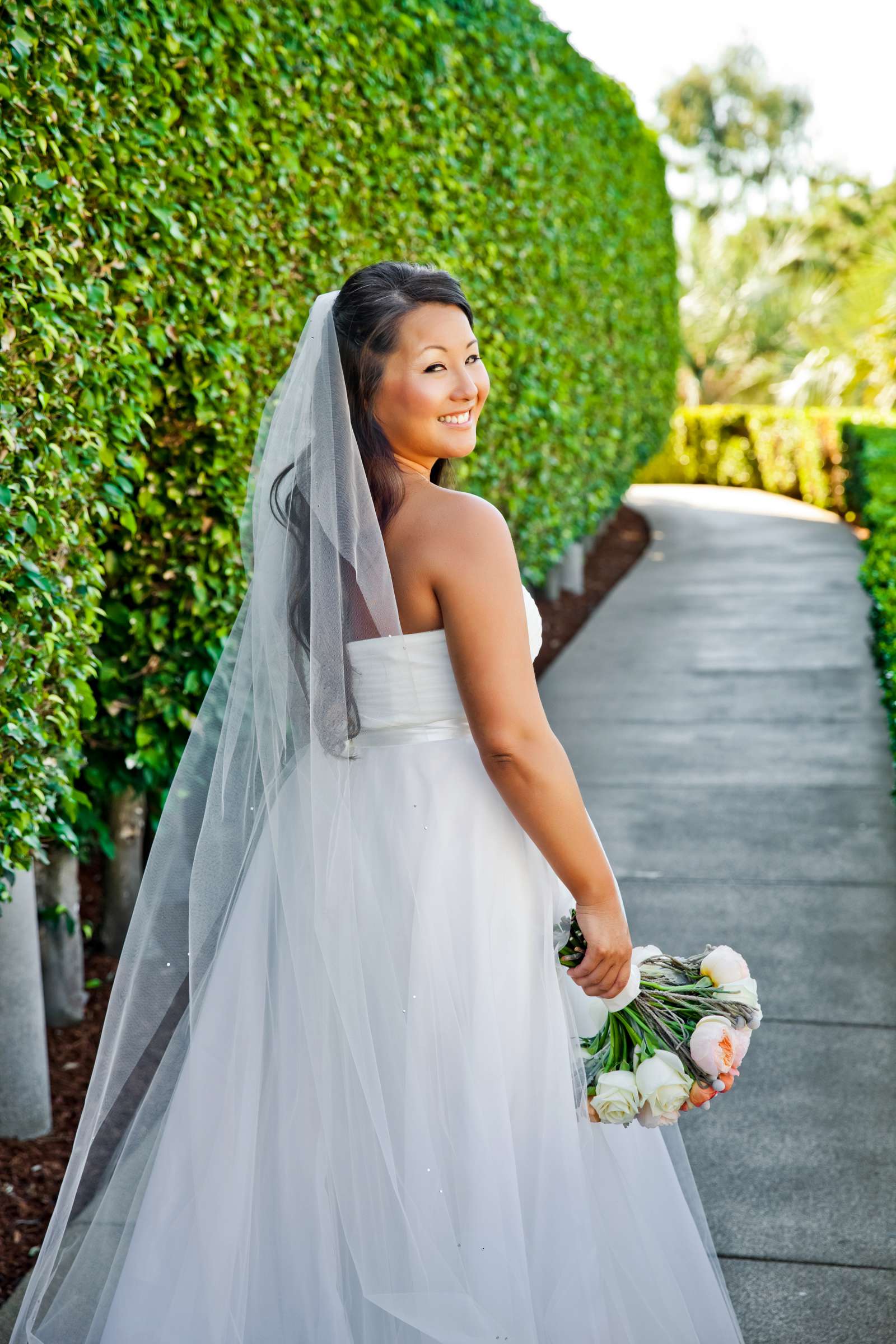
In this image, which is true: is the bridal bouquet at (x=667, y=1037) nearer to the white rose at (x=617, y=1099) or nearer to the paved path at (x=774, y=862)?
the white rose at (x=617, y=1099)

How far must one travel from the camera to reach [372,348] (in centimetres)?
220

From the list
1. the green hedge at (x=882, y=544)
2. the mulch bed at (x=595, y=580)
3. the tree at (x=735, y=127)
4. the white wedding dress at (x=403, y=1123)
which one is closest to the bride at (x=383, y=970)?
the white wedding dress at (x=403, y=1123)

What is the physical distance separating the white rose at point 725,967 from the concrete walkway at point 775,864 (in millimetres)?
932

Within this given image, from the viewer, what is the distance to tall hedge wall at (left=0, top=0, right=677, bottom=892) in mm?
2842

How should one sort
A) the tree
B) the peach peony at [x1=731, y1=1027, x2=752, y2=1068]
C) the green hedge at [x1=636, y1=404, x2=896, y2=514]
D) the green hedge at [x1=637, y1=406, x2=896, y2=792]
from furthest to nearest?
1. the tree
2. the green hedge at [x1=636, y1=404, x2=896, y2=514]
3. the green hedge at [x1=637, y1=406, x2=896, y2=792]
4. the peach peony at [x1=731, y1=1027, x2=752, y2=1068]

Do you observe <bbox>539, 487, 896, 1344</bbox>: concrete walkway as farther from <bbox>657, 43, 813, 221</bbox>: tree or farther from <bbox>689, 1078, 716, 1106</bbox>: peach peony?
<bbox>657, 43, 813, 221</bbox>: tree

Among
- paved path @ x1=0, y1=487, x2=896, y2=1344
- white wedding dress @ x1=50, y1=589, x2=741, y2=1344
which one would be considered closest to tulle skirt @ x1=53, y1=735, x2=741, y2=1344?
white wedding dress @ x1=50, y1=589, x2=741, y2=1344

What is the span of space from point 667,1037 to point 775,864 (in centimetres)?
326

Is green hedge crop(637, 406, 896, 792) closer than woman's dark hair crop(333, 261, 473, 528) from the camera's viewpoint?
No

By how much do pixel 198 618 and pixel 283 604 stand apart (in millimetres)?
1618

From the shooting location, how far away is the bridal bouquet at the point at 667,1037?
2.12 metres

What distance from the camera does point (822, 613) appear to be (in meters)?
9.92

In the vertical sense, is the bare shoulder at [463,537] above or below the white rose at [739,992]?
above

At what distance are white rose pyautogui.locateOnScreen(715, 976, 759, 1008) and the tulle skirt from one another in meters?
0.28
